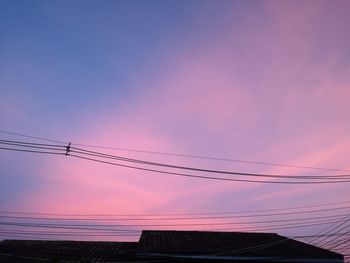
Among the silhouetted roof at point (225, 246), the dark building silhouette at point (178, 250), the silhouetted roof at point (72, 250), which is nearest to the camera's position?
the dark building silhouette at point (178, 250)

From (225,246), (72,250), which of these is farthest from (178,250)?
(72,250)

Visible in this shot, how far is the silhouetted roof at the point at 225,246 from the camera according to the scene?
70.2 feet

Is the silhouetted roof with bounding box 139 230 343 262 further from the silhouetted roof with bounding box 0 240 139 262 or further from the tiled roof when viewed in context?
the silhouetted roof with bounding box 0 240 139 262

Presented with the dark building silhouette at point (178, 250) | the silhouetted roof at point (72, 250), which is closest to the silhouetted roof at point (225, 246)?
the dark building silhouette at point (178, 250)

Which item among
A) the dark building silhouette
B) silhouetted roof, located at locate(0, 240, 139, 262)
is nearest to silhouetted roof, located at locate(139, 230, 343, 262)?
the dark building silhouette

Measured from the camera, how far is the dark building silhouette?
2128 cm

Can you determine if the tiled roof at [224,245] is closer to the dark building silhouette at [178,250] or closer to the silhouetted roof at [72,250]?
the dark building silhouette at [178,250]

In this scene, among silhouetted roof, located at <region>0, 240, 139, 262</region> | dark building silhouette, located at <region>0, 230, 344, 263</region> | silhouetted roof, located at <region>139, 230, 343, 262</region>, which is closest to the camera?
dark building silhouette, located at <region>0, 230, 344, 263</region>

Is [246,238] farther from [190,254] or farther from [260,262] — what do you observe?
[190,254]

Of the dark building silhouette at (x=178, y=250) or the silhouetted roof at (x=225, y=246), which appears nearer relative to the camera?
the dark building silhouette at (x=178, y=250)

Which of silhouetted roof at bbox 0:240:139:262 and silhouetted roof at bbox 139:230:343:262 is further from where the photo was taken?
silhouetted roof at bbox 0:240:139:262

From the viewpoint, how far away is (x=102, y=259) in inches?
875

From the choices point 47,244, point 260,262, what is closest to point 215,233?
point 260,262

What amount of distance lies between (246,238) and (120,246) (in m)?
8.28
